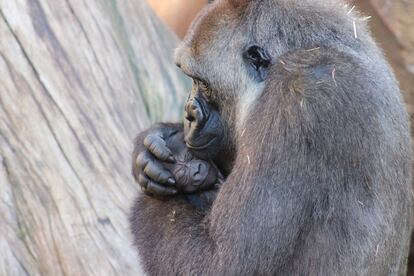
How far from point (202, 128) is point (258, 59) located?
15.0 inches

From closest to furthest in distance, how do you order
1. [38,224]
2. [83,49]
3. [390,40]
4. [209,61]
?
[209,61], [38,224], [83,49], [390,40]

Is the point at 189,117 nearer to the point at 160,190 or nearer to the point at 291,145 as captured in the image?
the point at 160,190

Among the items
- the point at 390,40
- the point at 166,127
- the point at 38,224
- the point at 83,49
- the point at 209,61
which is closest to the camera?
the point at 209,61

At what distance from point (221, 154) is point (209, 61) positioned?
1.36ft

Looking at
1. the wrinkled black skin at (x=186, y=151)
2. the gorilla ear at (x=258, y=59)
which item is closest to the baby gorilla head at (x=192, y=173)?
the wrinkled black skin at (x=186, y=151)

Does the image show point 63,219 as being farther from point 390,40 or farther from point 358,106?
point 390,40

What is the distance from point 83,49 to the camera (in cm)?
488

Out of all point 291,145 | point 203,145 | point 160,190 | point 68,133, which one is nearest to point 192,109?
point 203,145

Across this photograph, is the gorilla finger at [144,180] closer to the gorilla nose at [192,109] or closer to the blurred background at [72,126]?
the gorilla nose at [192,109]

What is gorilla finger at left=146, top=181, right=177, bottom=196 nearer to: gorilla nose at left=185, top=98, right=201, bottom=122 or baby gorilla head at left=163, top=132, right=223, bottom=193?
baby gorilla head at left=163, top=132, right=223, bottom=193

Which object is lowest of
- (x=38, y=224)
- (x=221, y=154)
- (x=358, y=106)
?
(x=38, y=224)

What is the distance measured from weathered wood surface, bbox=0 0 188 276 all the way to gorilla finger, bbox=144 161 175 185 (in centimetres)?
73

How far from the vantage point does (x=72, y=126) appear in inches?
182

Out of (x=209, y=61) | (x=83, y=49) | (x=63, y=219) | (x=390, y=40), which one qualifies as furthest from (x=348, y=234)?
(x=390, y=40)
